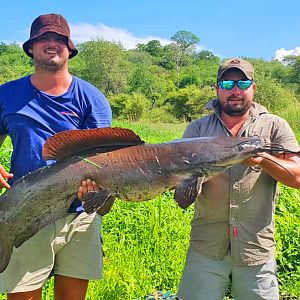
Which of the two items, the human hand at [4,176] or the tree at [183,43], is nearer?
the human hand at [4,176]

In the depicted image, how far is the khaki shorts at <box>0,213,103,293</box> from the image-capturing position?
10.1 ft

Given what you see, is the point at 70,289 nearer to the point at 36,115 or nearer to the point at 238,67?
the point at 36,115

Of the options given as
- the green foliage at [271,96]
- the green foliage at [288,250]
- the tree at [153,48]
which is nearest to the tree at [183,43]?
the tree at [153,48]

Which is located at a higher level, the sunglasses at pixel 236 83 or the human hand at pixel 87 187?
the sunglasses at pixel 236 83

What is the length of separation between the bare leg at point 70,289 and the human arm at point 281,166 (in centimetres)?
145

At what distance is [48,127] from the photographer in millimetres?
3064

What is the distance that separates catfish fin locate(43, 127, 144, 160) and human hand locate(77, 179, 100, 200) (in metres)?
0.19

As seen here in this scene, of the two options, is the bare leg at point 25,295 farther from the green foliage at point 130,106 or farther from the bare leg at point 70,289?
the green foliage at point 130,106

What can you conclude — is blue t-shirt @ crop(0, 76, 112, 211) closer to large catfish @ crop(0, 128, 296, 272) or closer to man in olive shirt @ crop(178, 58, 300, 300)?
large catfish @ crop(0, 128, 296, 272)

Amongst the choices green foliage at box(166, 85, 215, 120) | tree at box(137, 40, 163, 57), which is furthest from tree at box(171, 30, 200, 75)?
green foliage at box(166, 85, 215, 120)

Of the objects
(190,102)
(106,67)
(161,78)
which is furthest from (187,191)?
(161,78)

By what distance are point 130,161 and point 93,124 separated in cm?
54

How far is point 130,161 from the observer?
9.01 feet

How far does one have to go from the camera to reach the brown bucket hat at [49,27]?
304cm
